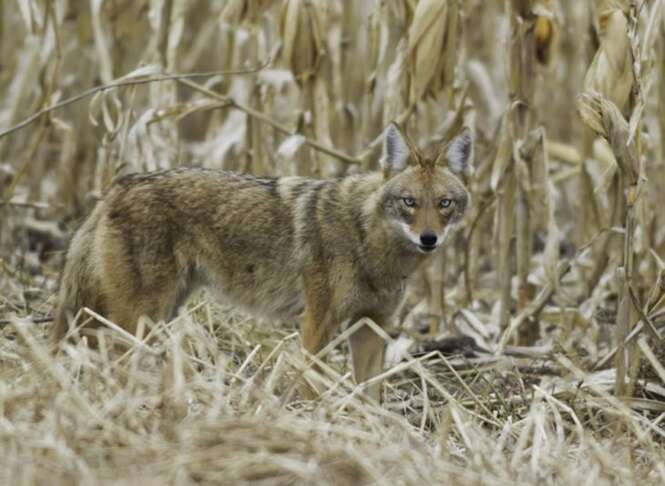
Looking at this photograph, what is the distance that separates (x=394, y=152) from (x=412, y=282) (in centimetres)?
251

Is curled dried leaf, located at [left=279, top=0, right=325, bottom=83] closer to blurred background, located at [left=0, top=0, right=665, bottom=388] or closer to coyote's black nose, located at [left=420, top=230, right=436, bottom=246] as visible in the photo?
blurred background, located at [left=0, top=0, right=665, bottom=388]

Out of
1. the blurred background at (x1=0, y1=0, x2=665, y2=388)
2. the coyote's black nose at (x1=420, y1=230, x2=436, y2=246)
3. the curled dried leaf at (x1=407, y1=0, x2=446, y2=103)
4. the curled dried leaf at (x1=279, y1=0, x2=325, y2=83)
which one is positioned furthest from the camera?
the curled dried leaf at (x1=279, y1=0, x2=325, y2=83)

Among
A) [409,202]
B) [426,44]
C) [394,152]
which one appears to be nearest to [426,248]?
[409,202]

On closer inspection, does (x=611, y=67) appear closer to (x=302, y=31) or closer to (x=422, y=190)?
(x=422, y=190)

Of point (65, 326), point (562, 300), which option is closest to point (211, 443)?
point (65, 326)

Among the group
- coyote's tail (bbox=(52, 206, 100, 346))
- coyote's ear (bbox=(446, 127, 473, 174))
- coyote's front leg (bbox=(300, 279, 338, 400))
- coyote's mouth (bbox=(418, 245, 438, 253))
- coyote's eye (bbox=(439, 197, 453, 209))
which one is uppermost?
coyote's ear (bbox=(446, 127, 473, 174))

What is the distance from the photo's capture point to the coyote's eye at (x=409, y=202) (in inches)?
224

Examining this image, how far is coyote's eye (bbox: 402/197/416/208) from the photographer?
5.69 meters

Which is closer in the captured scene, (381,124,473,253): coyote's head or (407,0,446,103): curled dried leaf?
(381,124,473,253): coyote's head

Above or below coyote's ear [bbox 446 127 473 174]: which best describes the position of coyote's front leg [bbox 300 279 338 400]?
below

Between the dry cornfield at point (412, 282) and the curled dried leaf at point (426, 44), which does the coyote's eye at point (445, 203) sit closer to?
the dry cornfield at point (412, 282)

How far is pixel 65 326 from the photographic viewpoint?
18.5 ft

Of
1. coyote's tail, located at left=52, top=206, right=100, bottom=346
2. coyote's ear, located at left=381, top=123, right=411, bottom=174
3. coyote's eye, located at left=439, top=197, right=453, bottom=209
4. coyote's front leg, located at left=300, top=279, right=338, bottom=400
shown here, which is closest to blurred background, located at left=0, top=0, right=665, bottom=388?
coyote's tail, located at left=52, top=206, right=100, bottom=346

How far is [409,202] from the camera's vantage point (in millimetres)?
5699
